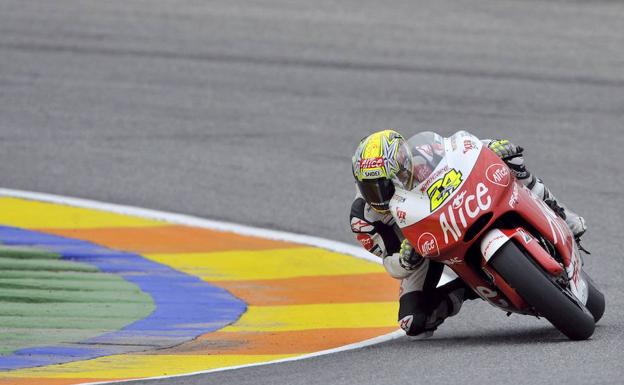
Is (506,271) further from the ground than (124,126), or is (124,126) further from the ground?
(124,126)

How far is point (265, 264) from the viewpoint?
950 cm

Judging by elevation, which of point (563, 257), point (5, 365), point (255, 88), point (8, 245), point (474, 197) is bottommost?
point (563, 257)

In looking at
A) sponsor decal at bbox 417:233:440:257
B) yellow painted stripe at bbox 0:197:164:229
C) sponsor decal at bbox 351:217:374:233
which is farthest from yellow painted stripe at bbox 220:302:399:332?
yellow painted stripe at bbox 0:197:164:229

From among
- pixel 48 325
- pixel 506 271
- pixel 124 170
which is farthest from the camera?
pixel 124 170

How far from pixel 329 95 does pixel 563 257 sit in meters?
7.72

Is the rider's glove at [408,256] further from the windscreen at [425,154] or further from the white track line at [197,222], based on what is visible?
the white track line at [197,222]

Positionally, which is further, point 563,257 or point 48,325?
point 48,325

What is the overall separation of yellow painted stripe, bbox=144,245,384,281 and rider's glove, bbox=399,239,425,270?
232 centimetres

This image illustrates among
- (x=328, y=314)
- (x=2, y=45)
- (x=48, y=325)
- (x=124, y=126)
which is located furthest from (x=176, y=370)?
(x=2, y=45)

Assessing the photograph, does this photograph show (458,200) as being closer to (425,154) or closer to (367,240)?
(425,154)

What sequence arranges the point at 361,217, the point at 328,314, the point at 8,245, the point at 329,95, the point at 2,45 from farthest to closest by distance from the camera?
the point at 2,45
the point at 329,95
the point at 8,245
the point at 328,314
the point at 361,217

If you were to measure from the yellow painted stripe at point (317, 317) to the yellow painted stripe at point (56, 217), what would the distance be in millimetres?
2383

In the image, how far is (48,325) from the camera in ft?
24.8

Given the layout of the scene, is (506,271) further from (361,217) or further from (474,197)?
(361,217)
